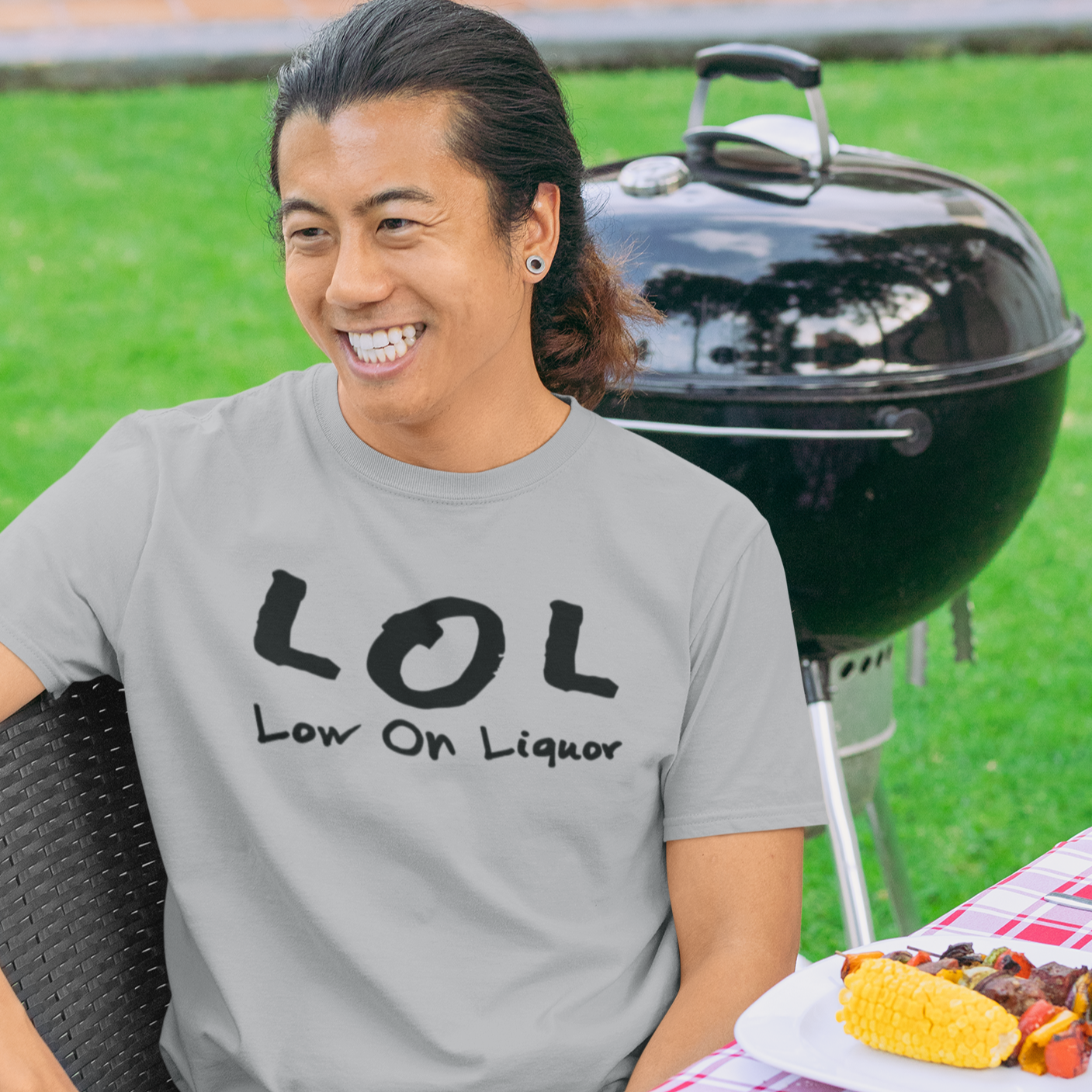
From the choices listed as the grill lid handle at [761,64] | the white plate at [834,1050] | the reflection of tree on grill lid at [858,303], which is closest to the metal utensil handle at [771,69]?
the grill lid handle at [761,64]

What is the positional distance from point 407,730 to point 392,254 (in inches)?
16.8

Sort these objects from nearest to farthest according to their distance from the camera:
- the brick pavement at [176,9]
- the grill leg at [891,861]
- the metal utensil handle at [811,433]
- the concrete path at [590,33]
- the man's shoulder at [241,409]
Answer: the man's shoulder at [241,409], the metal utensil handle at [811,433], the grill leg at [891,861], the concrete path at [590,33], the brick pavement at [176,9]

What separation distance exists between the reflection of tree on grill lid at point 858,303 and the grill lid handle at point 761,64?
0.27 meters

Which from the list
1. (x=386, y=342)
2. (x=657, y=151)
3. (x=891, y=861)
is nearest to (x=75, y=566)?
→ (x=386, y=342)

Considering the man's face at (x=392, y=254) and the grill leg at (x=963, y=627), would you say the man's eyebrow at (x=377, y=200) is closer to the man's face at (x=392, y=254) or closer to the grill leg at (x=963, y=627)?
the man's face at (x=392, y=254)

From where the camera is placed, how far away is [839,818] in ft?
7.33

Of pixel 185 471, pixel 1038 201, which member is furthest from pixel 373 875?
pixel 1038 201

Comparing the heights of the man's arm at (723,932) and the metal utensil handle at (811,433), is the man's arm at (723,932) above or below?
below

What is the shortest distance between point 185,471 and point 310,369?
0.67 ft

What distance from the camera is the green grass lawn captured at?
11.8 ft

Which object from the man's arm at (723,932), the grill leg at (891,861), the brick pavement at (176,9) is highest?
the brick pavement at (176,9)

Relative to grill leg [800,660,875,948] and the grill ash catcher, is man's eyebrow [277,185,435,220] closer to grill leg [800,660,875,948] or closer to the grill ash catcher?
the grill ash catcher

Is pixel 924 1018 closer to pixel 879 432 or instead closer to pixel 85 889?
pixel 85 889

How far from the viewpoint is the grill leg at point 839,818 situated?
2.22 metres
